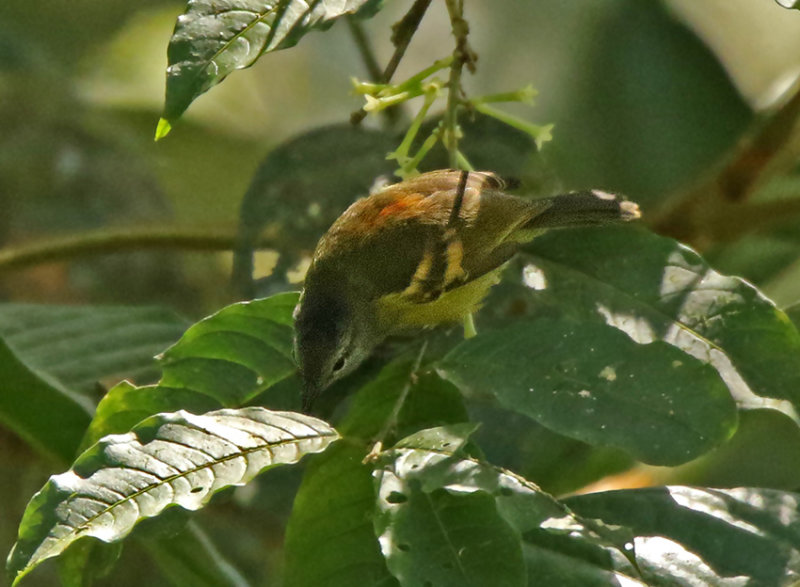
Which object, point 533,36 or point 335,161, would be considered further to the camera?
point 533,36

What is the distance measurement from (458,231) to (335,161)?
432 mm

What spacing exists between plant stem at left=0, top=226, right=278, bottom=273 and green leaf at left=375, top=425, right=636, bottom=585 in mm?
1559

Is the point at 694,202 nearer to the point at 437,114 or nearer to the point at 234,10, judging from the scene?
the point at 437,114

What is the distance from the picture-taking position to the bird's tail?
2.79 metres

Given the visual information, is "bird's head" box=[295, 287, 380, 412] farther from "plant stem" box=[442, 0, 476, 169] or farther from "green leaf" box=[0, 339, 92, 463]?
"plant stem" box=[442, 0, 476, 169]

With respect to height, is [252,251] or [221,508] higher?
[252,251]

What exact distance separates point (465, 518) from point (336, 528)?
296 mm

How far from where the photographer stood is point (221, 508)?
3500 millimetres

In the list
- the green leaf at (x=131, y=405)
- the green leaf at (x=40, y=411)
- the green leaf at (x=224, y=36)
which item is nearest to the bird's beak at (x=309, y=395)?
the green leaf at (x=131, y=405)

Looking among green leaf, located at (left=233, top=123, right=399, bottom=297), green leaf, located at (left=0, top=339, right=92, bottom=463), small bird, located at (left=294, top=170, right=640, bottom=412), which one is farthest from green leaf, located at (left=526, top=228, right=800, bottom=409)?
A: green leaf, located at (left=0, top=339, right=92, bottom=463)

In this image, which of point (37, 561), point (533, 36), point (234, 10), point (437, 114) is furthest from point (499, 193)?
point (533, 36)

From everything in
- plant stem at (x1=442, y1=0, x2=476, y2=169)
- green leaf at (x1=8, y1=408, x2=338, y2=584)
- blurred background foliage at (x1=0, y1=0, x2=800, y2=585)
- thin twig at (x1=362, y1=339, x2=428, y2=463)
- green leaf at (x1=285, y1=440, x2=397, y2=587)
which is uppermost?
plant stem at (x1=442, y1=0, x2=476, y2=169)

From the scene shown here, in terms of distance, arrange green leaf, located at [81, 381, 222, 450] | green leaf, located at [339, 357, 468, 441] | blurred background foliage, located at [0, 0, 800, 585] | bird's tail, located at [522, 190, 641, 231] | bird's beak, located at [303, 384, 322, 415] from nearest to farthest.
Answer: green leaf, located at [81, 381, 222, 450], green leaf, located at [339, 357, 468, 441], bird's beak, located at [303, 384, 322, 415], bird's tail, located at [522, 190, 641, 231], blurred background foliage, located at [0, 0, 800, 585]

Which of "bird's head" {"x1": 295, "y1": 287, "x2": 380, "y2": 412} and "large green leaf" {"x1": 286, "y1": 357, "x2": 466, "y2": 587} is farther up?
"large green leaf" {"x1": 286, "y1": 357, "x2": 466, "y2": 587}
